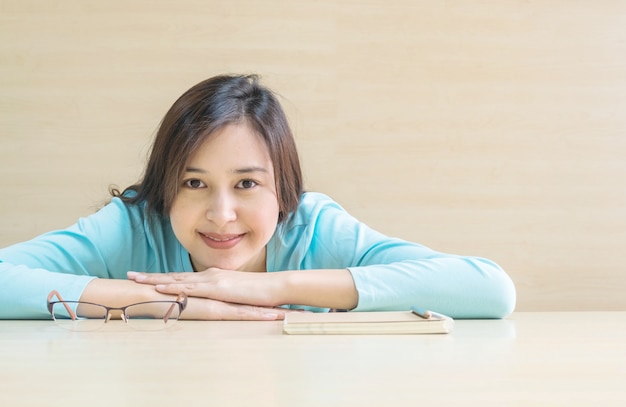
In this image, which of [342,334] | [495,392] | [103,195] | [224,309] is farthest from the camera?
[103,195]

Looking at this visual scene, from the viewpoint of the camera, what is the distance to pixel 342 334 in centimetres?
87

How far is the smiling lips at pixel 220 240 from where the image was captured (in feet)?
4.38

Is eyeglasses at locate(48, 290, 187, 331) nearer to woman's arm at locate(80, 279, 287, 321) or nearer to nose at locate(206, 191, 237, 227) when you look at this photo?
woman's arm at locate(80, 279, 287, 321)

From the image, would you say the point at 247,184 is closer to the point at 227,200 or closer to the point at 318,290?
the point at 227,200

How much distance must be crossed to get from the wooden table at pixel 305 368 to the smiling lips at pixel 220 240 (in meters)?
0.39

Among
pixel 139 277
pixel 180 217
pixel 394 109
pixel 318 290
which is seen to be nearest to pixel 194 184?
pixel 180 217

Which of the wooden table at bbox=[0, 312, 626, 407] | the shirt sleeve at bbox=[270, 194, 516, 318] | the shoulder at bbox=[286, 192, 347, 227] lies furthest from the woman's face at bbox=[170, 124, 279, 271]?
the wooden table at bbox=[0, 312, 626, 407]

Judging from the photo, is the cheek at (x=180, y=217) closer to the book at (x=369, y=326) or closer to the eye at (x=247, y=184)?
the eye at (x=247, y=184)

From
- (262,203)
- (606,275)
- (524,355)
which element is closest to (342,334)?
(524,355)

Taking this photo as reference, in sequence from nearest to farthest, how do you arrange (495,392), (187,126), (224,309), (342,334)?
1. (495,392)
2. (342,334)
3. (224,309)
4. (187,126)

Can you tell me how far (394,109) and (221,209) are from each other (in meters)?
1.24

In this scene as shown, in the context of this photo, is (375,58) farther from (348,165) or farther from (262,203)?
(262,203)

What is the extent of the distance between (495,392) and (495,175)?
1.98 m

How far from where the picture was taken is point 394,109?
2.39 m
